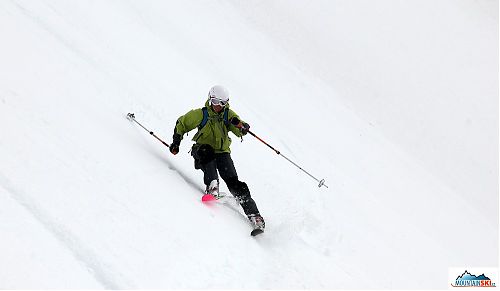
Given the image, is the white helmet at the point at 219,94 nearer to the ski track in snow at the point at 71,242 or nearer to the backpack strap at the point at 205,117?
the backpack strap at the point at 205,117

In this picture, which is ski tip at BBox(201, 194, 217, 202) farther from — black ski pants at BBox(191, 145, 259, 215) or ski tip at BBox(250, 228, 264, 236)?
ski tip at BBox(250, 228, 264, 236)

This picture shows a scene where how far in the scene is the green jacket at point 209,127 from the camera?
7875 mm

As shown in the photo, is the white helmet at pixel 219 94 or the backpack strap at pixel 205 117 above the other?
the white helmet at pixel 219 94

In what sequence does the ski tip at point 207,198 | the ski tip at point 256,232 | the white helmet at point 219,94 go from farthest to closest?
the white helmet at point 219,94
the ski tip at point 207,198
the ski tip at point 256,232

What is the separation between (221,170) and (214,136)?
0.52 metres

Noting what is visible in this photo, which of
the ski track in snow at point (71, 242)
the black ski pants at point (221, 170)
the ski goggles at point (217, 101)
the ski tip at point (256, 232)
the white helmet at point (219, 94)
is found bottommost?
the ski track in snow at point (71, 242)

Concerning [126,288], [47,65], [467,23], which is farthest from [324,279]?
[467,23]

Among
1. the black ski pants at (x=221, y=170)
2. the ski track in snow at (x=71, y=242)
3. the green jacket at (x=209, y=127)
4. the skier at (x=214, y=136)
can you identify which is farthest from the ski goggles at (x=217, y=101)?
the ski track in snow at (x=71, y=242)

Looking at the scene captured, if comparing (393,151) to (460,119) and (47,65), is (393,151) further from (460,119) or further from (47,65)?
(47,65)

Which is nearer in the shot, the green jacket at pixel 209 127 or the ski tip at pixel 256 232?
the ski tip at pixel 256 232

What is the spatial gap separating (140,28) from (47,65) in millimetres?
6374

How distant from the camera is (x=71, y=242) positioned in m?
5.21

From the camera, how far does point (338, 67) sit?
20.8 meters

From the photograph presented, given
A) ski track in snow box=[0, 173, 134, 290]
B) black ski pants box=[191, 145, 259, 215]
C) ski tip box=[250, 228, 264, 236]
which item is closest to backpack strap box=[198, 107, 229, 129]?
black ski pants box=[191, 145, 259, 215]
